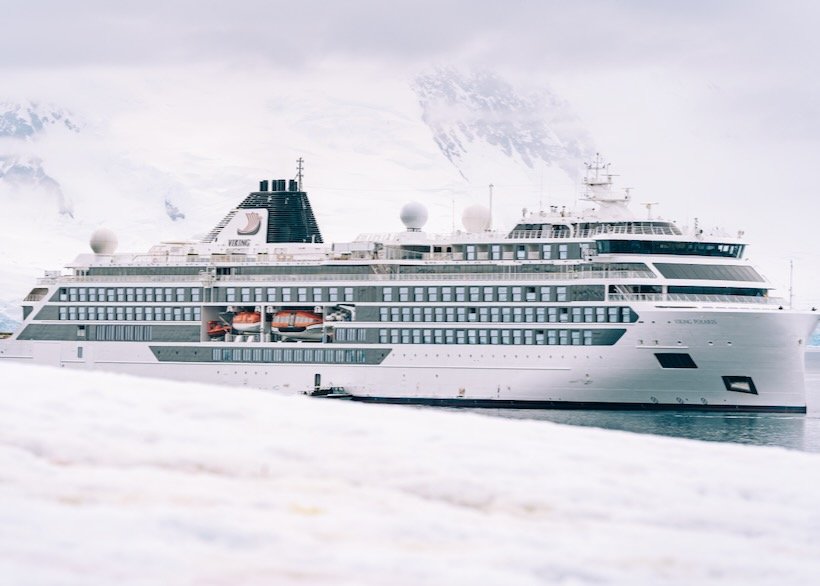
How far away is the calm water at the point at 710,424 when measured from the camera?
62812 mm

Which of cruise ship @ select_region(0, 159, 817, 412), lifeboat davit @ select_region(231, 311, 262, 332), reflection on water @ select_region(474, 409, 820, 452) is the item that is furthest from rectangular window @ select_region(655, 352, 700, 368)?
lifeboat davit @ select_region(231, 311, 262, 332)

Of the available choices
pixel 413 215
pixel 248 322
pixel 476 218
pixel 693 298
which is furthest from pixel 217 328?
pixel 693 298

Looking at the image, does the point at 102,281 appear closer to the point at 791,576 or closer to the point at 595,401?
the point at 595,401

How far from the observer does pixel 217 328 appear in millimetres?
84938

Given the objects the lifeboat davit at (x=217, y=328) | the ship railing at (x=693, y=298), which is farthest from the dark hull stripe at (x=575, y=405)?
the lifeboat davit at (x=217, y=328)

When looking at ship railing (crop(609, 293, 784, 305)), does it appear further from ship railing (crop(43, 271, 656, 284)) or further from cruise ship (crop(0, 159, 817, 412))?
ship railing (crop(43, 271, 656, 284))

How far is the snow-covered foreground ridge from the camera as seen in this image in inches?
534

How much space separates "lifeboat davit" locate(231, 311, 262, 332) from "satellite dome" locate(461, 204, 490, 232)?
37.4 feet

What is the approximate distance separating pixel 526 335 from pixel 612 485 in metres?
61.0

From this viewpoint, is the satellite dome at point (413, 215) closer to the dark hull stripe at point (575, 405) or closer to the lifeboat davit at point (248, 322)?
the lifeboat davit at point (248, 322)

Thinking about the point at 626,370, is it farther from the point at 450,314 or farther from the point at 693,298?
the point at 450,314

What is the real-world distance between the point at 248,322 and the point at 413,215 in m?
9.93

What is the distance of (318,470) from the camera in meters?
15.7

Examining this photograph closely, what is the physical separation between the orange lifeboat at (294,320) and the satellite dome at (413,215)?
22.8 ft
